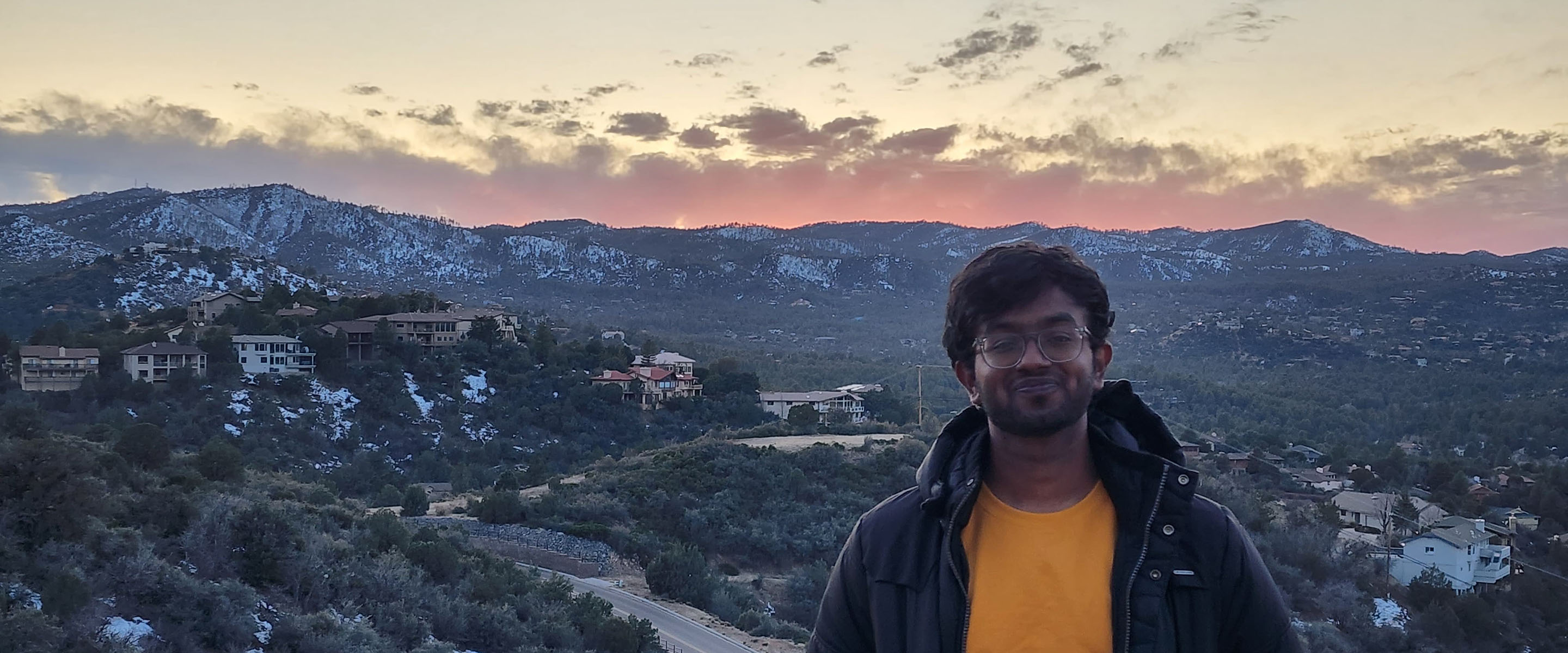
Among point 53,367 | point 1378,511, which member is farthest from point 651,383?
point 1378,511

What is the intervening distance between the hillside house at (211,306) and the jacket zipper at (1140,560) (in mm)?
42078

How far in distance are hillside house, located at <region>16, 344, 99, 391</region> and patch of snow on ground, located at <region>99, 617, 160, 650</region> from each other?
2507cm

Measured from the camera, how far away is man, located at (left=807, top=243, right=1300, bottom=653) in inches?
73.5

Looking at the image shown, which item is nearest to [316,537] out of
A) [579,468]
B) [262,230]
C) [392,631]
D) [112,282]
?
[392,631]

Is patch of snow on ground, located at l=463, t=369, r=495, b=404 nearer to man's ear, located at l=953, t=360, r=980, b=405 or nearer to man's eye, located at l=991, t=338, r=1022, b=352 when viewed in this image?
man's ear, located at l=953, t=360, r=980, b=405

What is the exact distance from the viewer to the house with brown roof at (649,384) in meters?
38.9

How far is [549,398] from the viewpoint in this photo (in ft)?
121

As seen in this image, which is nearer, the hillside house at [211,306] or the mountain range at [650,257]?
the hillside house at [211,306]

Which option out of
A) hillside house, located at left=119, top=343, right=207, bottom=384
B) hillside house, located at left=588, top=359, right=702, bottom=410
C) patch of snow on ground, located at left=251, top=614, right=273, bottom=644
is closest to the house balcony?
patch of snow on ground, located at left=251, top=614, right=273, bottom=644

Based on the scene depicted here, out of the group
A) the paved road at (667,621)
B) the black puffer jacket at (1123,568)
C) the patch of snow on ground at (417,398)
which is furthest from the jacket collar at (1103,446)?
the patch of snow on ground at (417,398)

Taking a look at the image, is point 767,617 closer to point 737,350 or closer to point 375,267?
point 737,350

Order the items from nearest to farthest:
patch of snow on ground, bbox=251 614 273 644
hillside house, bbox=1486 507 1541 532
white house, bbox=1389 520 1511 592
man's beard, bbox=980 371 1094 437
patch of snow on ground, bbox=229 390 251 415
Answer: man's beard, bbox=980 371 1094 437
patch of snow on ground, bbox=251 614 273 644
white house, bbox=1389 520 1511 592
hillside house, bbox=1486 507 1541 532
patch of snow on ground, bbox=229 390 251 415

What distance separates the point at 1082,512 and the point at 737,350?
200 feet

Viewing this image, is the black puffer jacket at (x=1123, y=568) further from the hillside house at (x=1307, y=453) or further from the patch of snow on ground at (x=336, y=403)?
the hillside house at (x=1307, y=453)
